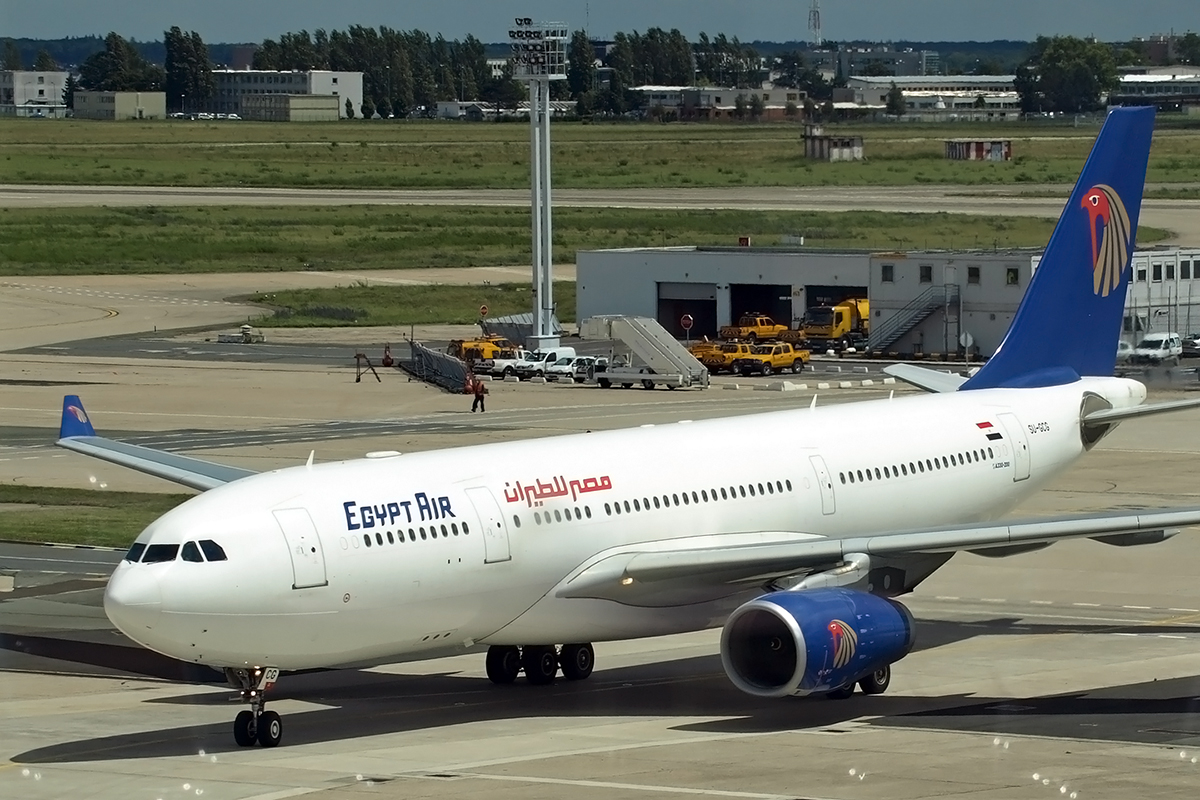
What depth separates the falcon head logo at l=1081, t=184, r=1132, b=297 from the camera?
45.7 m

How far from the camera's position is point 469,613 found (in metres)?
33.1

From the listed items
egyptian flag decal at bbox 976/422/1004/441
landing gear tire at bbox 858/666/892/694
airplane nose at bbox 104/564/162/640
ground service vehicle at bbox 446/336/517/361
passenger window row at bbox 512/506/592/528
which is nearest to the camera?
airplane nose at bbox 104/564/162/640

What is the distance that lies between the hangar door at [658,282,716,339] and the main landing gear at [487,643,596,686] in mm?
85532

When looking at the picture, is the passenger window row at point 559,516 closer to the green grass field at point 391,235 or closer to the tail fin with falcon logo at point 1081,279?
the tail fin with falcon logo at point 1081,279

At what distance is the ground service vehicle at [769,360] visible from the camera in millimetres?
105688

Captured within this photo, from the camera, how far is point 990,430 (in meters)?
42.8

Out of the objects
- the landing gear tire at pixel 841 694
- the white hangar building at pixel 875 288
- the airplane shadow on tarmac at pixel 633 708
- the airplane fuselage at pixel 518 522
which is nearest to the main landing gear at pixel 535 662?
the airplane shadow on tarmac at pixel 633 708

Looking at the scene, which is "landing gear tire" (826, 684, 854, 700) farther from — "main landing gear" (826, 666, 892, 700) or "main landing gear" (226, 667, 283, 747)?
"main landing gear" (226, 667, 283, 747)

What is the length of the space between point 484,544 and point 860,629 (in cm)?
643

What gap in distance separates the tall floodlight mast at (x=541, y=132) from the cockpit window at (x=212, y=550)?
79638 mm

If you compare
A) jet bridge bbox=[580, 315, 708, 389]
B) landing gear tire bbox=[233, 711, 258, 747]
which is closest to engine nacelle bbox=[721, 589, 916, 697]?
landing gear tire bbox=[233, 711, 258, 747]

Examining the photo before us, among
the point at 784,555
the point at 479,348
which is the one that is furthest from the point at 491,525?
the point at 479,348

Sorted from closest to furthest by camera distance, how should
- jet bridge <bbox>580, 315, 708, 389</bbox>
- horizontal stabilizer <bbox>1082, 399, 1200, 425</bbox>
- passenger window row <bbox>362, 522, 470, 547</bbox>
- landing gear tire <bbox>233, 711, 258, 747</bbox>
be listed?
landing gear tire <bbox>233, 711, 258, 747</bbox> → passenger window row <bbox>362, 522, 470, 547</bbox> → horizontal stabilizer <bbox>1082, 399, 1200, 425</bbox> → jet bridge <bbox>580, 315, 708, 389</bbox>

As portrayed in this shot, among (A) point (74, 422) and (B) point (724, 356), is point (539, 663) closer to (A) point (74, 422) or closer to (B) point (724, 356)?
(A) point (74, 422)
